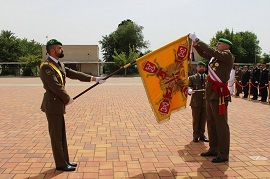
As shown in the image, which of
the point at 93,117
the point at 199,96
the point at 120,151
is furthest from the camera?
the point at 93,117

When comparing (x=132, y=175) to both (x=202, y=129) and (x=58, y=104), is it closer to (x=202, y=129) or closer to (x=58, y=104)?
(x=58, y=104)

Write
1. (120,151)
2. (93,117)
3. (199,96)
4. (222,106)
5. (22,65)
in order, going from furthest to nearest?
(22,65) → (93,117) → (199,96) → (120,151) → (222,106)

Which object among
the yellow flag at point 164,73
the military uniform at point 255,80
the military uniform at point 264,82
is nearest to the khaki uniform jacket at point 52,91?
the yellow flag at point 164,73

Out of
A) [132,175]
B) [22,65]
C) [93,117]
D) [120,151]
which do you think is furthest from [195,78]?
[22,65]

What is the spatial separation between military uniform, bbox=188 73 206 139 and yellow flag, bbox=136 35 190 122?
4.48 ft

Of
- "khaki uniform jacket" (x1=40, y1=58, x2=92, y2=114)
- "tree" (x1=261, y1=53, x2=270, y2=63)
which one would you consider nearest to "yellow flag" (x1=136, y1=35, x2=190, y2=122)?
"khaki uniform jacket" (x1=40, y1=58, x2=92, y2=114)

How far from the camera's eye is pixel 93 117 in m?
8.45

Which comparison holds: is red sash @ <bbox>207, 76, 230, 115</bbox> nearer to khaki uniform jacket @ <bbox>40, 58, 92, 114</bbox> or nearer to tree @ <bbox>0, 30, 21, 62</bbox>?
khaki uniform jacket @ <bbox>40, 58, 92, 114</bbox>

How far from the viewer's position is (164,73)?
463 cm

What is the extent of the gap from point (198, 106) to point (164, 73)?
67.2 inches

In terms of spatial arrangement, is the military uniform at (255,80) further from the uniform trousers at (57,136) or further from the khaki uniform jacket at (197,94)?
the uniform trousers at (57,136)

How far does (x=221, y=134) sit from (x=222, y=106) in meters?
0.48

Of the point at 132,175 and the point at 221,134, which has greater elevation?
the point at 221,134

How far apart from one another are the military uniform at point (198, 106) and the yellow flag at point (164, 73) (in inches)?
53.8
